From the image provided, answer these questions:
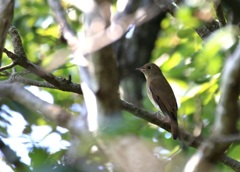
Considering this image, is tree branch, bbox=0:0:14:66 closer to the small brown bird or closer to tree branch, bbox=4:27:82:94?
tree branch, bbox=4:27:82:94

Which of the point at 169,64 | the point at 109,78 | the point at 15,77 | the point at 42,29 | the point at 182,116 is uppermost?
the point at 42,29

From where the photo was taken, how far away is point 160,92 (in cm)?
725

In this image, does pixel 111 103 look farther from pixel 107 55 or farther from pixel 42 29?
pixel 42 29

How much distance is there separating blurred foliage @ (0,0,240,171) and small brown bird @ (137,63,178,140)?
11cm

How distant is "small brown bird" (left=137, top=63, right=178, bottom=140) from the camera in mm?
6551

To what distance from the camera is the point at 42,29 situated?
336 inches

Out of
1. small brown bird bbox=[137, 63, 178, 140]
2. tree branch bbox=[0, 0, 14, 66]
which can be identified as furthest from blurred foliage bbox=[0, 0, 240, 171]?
tree branch bbox=[0, 0, 14, 66]

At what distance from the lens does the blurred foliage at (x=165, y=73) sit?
293 cm

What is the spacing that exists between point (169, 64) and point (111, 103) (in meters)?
4.42

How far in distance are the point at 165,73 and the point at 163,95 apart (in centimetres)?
28

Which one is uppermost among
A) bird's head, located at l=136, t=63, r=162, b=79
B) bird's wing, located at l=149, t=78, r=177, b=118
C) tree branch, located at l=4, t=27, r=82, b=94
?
tree branch, located at l=4, t=27, r=82, b=94

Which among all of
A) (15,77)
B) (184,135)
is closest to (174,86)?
(184,135)

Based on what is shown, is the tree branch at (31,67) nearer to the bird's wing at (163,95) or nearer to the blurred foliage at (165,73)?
the blurred foliage at (165,73)

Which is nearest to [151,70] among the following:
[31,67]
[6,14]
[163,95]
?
[163,95]
